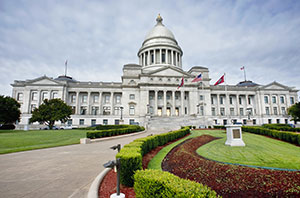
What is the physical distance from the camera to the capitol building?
48812mm

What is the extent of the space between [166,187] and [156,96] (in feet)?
147

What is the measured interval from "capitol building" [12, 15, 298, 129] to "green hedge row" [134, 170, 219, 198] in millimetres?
39995

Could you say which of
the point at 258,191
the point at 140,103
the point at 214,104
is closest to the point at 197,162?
the point at 258,191

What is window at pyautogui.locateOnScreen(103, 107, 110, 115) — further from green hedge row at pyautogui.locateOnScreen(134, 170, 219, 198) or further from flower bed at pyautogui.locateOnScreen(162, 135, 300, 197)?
green hedge row at pyautogui.locateOnScreen(134, 170, 219, 198)

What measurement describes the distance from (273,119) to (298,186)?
6515cm

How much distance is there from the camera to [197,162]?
6883mm

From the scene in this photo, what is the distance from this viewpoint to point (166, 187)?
3.24 metres

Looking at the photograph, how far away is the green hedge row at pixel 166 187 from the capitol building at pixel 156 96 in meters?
40.0

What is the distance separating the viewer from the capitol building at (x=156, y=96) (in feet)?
160

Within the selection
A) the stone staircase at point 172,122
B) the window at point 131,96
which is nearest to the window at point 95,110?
the window at point 131,96

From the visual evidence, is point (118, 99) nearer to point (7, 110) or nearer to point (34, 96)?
point (34, 96)

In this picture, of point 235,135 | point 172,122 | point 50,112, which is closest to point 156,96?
point 172,122

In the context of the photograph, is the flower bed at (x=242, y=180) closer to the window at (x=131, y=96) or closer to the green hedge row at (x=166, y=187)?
the green hedge row at (x=166, y=187)

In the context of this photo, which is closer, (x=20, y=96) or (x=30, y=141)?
(x=30, y=141)
